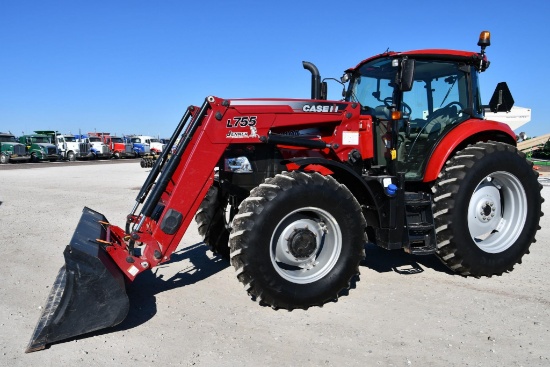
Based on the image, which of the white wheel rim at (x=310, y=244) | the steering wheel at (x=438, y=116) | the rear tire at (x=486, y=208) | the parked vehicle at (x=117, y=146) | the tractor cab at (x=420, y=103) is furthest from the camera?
the parked vehicle at (x=117, y=146)

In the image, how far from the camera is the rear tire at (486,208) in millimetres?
4707

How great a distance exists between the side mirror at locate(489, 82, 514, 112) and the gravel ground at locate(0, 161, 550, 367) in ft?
6.32

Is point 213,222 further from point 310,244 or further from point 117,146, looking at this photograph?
point 117,146

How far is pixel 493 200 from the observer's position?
17.3 ft

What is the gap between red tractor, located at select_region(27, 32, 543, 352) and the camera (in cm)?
383

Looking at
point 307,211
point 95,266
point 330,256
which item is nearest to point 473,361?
point 330,256

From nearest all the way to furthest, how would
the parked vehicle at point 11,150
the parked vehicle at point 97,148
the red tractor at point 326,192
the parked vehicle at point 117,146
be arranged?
the red tractor at point 326,192
the parked vehicle at point 11,150
the parked vehicle at point 97,148
the parked vehicle at point 117,146

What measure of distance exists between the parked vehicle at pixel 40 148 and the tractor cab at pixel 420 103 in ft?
104

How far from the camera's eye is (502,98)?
5277 mm

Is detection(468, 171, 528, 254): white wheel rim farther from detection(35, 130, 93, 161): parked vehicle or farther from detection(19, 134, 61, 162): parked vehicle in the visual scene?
detection(35, 130, 93, 161): parked vehicle

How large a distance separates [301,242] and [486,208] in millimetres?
2430

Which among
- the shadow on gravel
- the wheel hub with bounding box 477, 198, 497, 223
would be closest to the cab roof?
the wheel hub with bounding box 477, 198, 497, 223

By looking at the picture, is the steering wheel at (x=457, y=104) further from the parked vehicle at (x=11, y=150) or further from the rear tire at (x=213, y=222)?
the parked vehicle at (x=11, y=150)

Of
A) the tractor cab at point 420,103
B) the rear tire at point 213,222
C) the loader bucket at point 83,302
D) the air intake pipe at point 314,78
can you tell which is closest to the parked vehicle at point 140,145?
the rear tire at point 213,222
